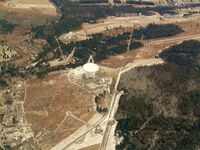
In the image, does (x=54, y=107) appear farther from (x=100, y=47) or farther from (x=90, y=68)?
(x=100, y=47)

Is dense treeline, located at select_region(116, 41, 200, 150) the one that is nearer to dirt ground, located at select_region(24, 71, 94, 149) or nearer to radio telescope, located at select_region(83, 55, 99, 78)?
radio telescope, located at select_region(83, 55, 99, 78)

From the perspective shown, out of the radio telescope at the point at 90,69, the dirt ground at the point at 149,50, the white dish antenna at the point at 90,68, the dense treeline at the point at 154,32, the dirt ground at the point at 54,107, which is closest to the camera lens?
the dirt ground at the point at 54,107

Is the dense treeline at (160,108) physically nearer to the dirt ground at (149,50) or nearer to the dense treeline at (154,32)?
the dirt ground at (149,50)

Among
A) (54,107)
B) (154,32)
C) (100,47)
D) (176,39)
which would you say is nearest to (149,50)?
(154,32)

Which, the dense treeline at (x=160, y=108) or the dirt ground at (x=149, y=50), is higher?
the dirt ground at (x=149, y=50)

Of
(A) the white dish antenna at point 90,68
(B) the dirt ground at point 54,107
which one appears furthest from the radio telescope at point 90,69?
(B) the dirt ground at point 54,107

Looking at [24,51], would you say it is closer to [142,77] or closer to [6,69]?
[6,69]

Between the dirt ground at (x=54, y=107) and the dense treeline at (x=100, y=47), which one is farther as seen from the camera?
the dense treeline at (x=100, y=47)
